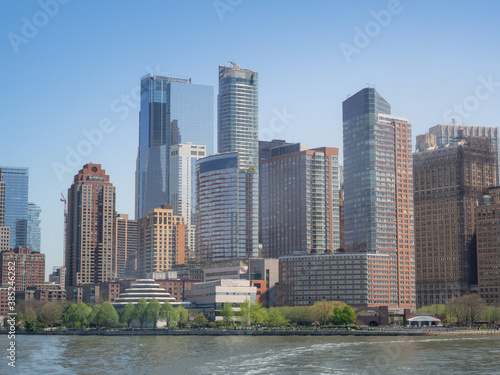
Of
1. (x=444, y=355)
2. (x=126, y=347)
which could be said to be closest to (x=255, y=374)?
(x=444, y=355)

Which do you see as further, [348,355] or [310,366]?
[348,355]

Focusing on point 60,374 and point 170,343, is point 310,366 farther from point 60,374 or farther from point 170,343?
point 170,343

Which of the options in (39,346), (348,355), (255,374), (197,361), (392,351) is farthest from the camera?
(39,346)

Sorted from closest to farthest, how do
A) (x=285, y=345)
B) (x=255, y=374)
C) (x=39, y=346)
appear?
(x=255, y=374), (x=285, y=345), (x=39, y=346)

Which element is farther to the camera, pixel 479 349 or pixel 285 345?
pixel 285 345

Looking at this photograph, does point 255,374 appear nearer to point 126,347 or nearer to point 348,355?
point 348,355

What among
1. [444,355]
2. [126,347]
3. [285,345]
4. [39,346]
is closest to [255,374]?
[444,355]
